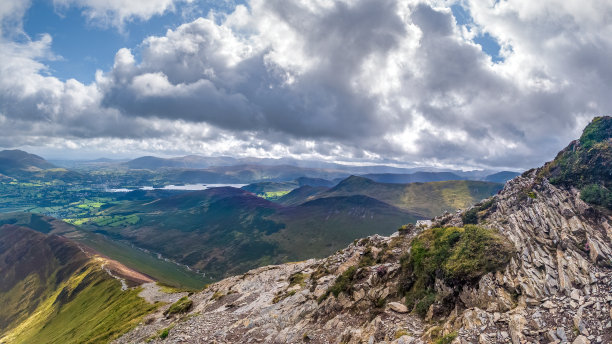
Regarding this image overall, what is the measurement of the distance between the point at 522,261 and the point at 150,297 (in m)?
98.8

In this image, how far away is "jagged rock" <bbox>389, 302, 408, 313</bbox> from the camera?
27.0 meters

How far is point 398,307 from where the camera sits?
27.5m

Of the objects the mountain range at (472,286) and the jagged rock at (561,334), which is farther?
the mountain range at (472,286)

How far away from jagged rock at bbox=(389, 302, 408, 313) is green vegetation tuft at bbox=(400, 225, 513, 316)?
2.46ft

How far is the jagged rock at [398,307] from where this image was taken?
27.0m

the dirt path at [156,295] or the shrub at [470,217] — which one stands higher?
the shrub at [470,217]

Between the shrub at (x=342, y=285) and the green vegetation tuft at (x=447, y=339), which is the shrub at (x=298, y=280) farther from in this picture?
the green vegetation tuft at (x=447, y=339)

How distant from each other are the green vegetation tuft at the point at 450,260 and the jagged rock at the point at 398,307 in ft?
2.46

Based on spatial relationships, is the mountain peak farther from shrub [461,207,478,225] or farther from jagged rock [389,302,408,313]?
jagged rock [389,302,408,313]

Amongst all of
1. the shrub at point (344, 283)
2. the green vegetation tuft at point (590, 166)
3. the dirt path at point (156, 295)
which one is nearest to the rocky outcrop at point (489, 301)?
the shrub at point (344, 283)

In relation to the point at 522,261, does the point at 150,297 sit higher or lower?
lower

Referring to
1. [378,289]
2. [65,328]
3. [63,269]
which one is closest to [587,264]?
[378,289]

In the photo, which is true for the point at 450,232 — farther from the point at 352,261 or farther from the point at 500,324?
the point at 352,261

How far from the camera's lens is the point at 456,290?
84.6 feet
